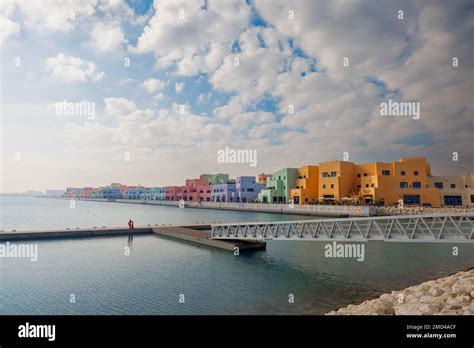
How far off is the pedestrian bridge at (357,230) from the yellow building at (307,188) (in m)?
36.4

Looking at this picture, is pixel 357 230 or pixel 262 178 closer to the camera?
pixel 357 230

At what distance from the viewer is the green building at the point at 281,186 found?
210ft

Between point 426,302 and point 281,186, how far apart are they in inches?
2191

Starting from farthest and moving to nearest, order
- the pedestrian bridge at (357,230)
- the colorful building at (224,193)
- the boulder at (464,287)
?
1. the colorful building at (224,193)
2. the pedestrian bridge at (357,230)
3. the boulder at (464,287)

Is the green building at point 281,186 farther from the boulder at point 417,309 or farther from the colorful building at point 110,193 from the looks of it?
the colorful building at point 110,193

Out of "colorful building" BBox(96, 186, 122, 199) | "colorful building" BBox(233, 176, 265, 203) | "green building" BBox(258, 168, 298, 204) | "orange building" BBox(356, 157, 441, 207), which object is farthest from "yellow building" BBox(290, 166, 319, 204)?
"colorful building" BBox(96, 186, 122, 199)

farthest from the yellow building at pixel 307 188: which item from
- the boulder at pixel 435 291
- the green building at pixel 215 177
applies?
the boulder at pixel 435 291

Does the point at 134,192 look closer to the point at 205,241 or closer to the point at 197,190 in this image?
the point at 197,190

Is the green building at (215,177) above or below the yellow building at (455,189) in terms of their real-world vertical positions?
above

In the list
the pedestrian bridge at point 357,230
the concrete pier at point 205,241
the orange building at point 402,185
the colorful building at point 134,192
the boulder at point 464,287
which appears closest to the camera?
the boulder at point 464,287

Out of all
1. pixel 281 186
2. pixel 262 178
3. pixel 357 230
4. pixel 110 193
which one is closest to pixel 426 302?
pixel 357 230

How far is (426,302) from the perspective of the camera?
33.1 ft

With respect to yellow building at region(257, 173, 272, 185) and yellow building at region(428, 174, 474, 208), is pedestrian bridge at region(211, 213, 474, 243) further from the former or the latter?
yellow building at region(257, 173, 272, 185)
